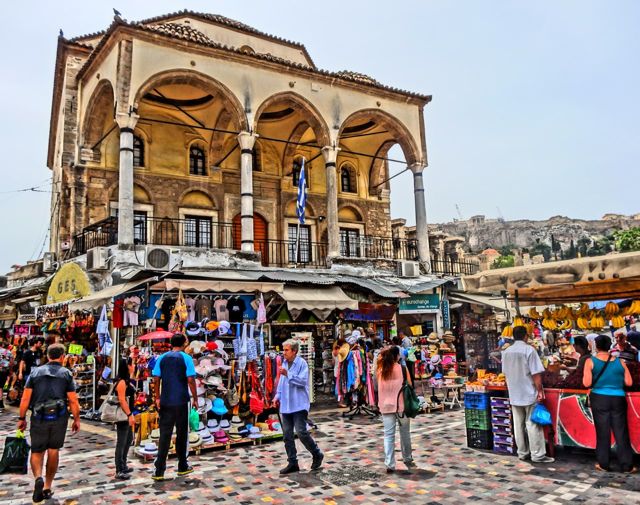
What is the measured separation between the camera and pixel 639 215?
314 ft

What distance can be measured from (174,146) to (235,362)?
11.3m

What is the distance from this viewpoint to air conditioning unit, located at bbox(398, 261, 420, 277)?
17172 millimetres

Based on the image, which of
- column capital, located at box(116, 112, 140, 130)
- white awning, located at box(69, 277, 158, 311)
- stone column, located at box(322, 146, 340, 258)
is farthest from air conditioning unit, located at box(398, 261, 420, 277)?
column capital, located at box(116, 112, 140, 130)

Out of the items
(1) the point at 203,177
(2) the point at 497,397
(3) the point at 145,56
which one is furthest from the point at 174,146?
(2) the point at 497,397

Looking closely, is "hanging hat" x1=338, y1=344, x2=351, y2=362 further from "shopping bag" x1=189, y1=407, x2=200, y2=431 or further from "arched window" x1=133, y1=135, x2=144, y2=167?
"arched window" x1=133, y1=135, x2=144, y2=167

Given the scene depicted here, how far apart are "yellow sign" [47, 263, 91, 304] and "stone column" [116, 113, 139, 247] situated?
142 centimetres

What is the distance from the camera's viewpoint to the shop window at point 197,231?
57.2 ft

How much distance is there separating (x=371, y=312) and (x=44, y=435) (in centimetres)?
1081

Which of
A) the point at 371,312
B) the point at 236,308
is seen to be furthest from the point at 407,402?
the point at 371,312

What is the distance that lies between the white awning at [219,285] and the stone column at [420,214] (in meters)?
8.50

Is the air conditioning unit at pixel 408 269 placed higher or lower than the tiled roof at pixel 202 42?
lower

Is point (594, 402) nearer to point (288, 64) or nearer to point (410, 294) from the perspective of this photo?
point (410, 294)

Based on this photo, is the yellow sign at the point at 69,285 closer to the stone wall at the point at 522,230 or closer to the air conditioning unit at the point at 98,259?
the air conditioning unit at the point at 98,259

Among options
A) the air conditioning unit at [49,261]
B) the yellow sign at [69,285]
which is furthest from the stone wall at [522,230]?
the yellow sign at [69,285]
